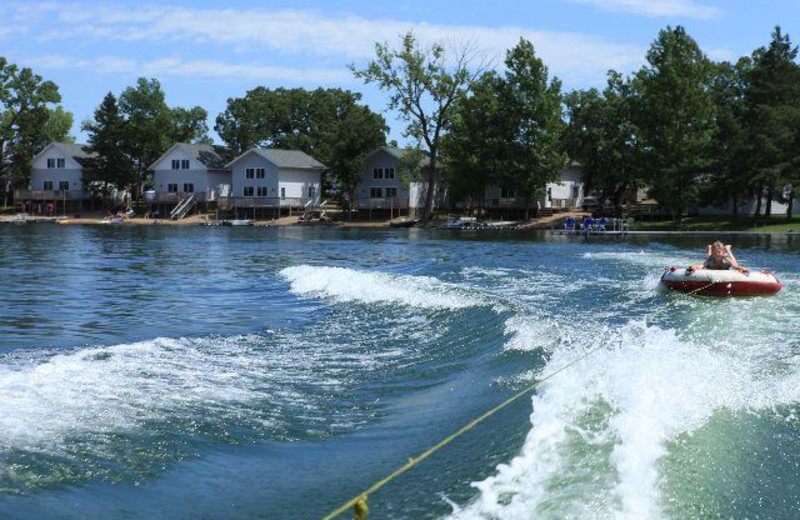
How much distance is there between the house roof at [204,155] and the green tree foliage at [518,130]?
111 feet

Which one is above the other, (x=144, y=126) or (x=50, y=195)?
(x=144, y=126)

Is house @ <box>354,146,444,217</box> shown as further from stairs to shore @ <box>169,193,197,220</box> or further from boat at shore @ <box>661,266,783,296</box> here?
boat at shore @ <box>661,266,783,296</box>

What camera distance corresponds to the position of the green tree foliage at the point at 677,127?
67.8 m

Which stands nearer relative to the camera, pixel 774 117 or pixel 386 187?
pixel 774 117

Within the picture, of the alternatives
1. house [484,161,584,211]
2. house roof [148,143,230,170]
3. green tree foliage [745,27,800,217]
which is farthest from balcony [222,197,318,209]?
green tree foliage [745,27,800,217]

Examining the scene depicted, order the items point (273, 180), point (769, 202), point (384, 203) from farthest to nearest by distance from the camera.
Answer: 1. point (273, 180)
2. point (384, 203)
3. point (769, 202)

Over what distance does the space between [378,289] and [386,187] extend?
6518 cm

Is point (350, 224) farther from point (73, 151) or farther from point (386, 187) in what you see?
point (73, 151)

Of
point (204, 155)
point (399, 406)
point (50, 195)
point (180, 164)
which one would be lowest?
point (399, 406)

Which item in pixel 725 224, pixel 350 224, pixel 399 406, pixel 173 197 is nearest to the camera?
pixel 399 406

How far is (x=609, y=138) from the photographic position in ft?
254

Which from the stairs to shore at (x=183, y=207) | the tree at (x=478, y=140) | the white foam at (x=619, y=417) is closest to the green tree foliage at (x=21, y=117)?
the stairs to shore at (x=183, y=207)

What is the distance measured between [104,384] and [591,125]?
73.5 m

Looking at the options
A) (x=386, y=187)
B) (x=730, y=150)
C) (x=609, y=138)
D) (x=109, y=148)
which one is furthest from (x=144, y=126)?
(x=730, y=150)
